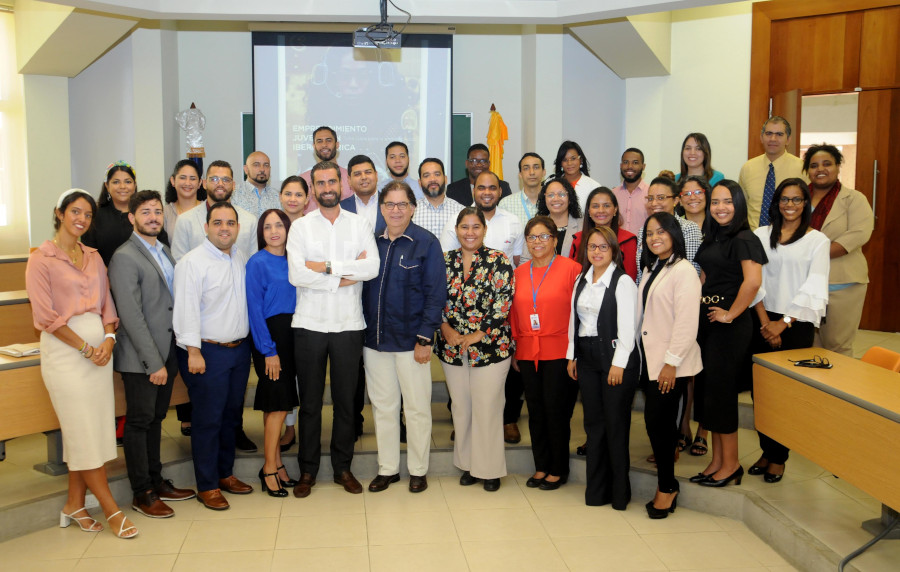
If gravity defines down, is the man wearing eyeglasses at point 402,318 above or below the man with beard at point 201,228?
below

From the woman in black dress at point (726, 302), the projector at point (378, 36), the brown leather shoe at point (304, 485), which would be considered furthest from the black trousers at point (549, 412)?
the projector at point (378, 36)

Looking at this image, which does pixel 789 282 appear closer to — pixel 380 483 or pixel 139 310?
pixel 380 483

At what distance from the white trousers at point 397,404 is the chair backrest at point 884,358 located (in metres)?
2.46

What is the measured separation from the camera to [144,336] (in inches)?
153

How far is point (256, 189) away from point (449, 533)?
9.18ft

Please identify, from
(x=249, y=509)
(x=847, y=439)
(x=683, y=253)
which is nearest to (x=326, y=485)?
(x=249, y=509)

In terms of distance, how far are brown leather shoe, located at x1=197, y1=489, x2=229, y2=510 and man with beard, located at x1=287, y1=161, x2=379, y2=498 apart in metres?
0.42

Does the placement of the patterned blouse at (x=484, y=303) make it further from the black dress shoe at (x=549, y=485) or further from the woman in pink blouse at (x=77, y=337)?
the woman in pink blouse at (x=77, y=337)

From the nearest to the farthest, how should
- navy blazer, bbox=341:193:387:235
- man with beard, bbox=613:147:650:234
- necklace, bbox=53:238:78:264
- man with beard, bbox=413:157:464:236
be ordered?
necklace, bbox=53:238:78:264 → navy blazer, bbox=341:193:387:235 → man with beard, bbox=413:157:464:236 → man with beard, bbox=613:147:650:234

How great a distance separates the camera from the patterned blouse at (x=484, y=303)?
4301mm

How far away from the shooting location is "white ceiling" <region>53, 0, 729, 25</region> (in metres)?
6.08

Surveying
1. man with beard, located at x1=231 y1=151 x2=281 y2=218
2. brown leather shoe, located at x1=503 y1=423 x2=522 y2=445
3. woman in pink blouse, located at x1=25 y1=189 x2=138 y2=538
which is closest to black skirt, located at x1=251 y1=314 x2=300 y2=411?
woman in pink blouse, located at x1=25 y1=189 x2=138 y2=538

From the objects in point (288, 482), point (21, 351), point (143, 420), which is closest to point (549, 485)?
point (288, 482)

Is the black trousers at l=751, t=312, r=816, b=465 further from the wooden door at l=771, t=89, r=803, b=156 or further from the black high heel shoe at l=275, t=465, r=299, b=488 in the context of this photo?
the wooden door at l=771, t=89, r=803, b=156
